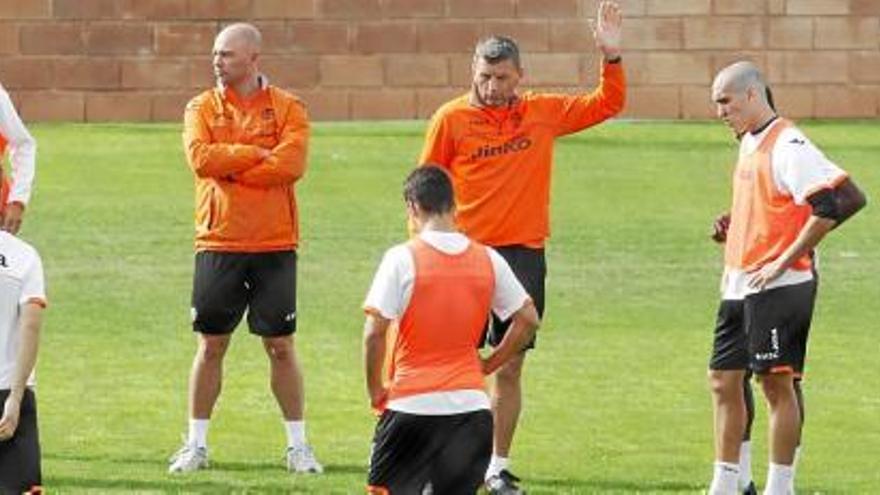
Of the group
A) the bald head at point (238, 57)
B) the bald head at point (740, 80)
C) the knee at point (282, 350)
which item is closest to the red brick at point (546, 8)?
the bald head at point (238, 57)

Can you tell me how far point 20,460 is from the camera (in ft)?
32.1

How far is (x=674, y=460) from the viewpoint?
13977 millimetres

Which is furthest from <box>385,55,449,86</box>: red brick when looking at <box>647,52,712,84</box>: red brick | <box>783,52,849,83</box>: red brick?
<box>783,52,849,83</box>: red brick

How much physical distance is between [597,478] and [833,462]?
4.65 feet

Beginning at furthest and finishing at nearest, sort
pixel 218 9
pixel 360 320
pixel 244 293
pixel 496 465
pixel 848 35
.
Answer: pixel 848 35 → pixel 218 9 → pixel 360 320 → pixel 244 293 → pixel 496 465

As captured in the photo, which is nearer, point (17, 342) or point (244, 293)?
point (17, 342)

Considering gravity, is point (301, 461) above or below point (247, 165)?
below

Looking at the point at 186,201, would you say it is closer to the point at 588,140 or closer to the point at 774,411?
the point at 588,140

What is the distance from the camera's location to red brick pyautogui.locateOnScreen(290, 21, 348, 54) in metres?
29.9

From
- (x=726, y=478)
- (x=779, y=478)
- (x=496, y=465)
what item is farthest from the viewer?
(x=496, y=465)

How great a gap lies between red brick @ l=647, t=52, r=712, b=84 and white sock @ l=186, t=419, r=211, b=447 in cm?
1751

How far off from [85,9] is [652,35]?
6484 mm

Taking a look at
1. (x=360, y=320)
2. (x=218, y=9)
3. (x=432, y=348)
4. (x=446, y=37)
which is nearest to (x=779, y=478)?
(x=432, y=348)

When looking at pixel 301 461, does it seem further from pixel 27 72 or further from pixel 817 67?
pixel 817 67
